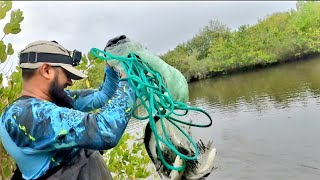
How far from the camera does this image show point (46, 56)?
2.18m

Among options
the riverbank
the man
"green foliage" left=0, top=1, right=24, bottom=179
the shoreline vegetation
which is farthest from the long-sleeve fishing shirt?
the riverbank

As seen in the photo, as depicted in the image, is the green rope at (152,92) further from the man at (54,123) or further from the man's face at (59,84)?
the man's face at (59,84)

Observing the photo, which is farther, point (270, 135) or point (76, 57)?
point (270, 135)

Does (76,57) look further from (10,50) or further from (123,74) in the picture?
(10,50)

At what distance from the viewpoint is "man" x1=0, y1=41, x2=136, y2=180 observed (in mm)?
1963

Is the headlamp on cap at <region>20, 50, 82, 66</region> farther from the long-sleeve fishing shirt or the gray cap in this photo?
the long-sleeve fishing shirt

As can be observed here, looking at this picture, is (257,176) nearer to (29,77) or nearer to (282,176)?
(282,176)

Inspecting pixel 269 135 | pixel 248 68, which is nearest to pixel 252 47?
pixel 248 68

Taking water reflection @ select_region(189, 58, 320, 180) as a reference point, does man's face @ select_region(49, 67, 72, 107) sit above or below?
above

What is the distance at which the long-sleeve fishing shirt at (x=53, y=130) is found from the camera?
196cm

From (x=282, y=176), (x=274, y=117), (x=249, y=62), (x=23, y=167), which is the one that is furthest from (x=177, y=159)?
(x=249, y=62)

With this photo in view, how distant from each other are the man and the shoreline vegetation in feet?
178

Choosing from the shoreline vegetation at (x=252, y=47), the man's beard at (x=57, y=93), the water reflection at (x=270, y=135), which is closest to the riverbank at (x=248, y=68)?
the shoreline vegetation at (x=252, y=47)

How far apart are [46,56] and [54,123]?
0.44 m
